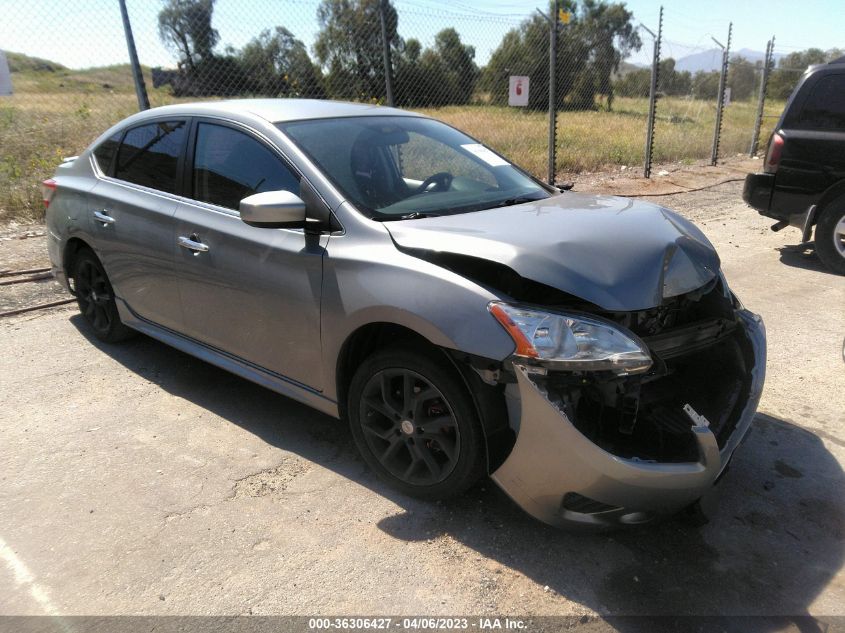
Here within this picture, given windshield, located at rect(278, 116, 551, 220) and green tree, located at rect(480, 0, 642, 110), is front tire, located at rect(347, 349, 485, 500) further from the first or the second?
green tree, located at rect(480, 0, 642, 110)

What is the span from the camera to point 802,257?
7.21m

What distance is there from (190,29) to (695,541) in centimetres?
738

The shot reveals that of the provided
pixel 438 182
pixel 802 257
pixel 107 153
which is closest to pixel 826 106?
pixel 802 257

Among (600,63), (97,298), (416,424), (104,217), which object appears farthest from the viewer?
(600,63)

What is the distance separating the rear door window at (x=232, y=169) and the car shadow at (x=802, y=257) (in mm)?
5770

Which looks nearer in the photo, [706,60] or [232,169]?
[232,169]

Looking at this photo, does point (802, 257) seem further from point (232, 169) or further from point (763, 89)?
point (763, 89)

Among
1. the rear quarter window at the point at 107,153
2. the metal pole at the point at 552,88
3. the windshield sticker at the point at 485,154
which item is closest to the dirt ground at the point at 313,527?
the rear quarter window at the point at 107,153

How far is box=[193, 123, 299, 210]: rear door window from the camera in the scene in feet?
10.8

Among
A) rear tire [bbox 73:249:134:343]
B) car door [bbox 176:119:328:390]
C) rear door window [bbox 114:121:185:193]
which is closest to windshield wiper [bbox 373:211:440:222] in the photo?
car door [bbox 176:119:328:390]

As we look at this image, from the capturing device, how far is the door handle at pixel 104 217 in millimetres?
4211

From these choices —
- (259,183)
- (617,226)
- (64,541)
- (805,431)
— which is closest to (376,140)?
(259,183)

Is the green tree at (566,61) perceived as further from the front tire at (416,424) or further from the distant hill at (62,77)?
the front tire at (416,424)

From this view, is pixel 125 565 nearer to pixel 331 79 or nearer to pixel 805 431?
pixel 805 431
